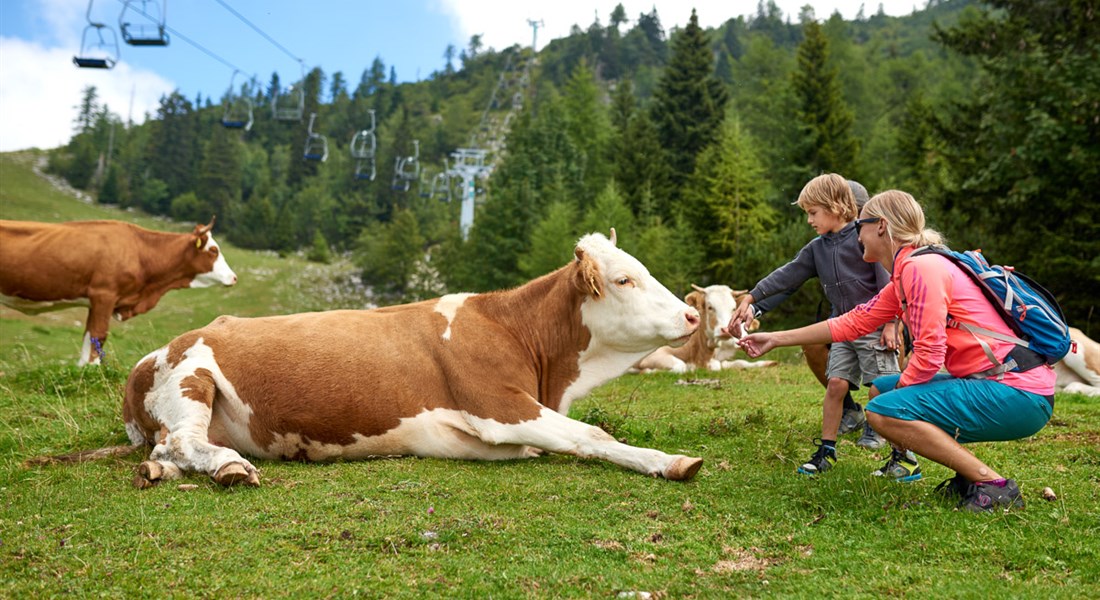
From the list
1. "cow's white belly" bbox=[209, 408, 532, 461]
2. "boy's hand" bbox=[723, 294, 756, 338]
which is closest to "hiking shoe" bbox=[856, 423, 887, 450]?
"boy's hand" bbox=[723, 294, 756, 338]

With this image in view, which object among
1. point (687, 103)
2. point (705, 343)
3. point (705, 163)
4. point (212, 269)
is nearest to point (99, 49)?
point (212, 269)

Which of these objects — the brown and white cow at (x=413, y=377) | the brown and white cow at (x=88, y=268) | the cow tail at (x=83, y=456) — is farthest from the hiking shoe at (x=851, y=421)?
the brown and white cow at (x=88, y=268)

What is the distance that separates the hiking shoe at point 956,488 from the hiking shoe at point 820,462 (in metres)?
0.93

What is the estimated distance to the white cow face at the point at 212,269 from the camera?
51.9 feet

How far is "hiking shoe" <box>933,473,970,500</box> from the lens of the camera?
16.4ft

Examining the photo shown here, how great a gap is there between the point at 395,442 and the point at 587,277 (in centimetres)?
190

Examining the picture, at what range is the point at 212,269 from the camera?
16.1 m

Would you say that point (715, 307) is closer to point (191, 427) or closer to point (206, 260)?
point (206, 260)

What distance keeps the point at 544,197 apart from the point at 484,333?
2404 inches

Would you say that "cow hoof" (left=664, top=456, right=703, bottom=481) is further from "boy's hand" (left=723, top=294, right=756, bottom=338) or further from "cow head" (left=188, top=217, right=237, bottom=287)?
"cow head" (left=188, top=217, right=237, bottom=287)

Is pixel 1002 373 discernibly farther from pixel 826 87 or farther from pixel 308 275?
pixel 308 275

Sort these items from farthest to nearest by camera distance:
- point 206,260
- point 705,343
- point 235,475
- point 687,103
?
point 687,103 < point 206,260 < point 705,343 < point 235,475

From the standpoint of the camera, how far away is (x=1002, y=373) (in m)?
4.74

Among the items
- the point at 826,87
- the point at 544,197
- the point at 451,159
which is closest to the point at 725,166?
the point at 826,87
